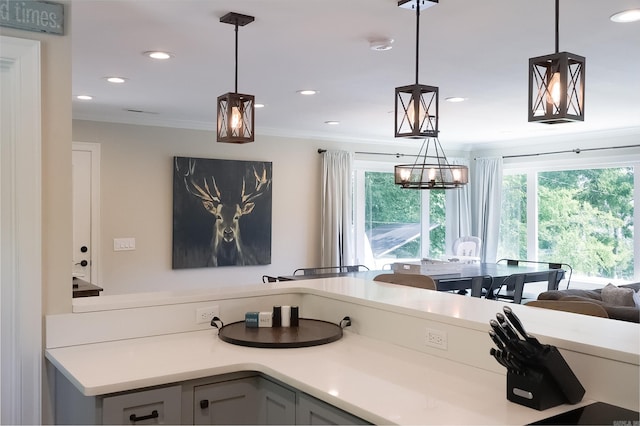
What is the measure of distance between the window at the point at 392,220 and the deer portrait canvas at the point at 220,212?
1.62 metres

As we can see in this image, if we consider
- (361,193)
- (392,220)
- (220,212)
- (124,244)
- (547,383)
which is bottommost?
(547,383)

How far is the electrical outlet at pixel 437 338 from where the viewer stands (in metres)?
2.30

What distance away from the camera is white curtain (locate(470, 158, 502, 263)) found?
8.68m

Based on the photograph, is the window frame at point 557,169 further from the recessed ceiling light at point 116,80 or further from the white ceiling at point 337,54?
the recessed ceiling light at point 116,80

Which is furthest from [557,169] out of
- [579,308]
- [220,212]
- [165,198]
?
[579,308]

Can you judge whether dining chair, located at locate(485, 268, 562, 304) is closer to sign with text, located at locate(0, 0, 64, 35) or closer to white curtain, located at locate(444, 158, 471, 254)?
white curtain, located at locate(444, 158, 471, 254)

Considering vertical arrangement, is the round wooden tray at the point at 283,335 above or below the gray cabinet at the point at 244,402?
above

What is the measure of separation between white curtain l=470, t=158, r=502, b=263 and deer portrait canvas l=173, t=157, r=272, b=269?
330 centimetres

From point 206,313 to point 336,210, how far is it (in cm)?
508

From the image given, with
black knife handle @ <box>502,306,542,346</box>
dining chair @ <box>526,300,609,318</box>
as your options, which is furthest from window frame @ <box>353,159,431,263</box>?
black knife handle @ <box>502,306,542,346</box>

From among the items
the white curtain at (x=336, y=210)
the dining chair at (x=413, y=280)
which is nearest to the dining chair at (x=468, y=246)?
the white curtain at (x=336, y=210)

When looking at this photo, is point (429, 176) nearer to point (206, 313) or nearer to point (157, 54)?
point (157, 54)

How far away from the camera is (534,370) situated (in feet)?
5.77

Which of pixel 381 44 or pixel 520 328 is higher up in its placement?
pixel 381 44
